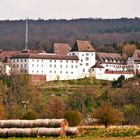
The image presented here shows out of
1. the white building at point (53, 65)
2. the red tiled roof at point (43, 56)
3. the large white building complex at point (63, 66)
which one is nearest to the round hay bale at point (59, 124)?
the large white building complex at point (63, 66)

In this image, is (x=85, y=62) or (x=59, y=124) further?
(x=85, y=62)

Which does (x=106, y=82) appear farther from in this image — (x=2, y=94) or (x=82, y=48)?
(x=2, y=94)

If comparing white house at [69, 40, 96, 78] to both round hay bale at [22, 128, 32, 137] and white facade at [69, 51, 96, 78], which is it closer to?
white facade at [69, 51, 96, 78]

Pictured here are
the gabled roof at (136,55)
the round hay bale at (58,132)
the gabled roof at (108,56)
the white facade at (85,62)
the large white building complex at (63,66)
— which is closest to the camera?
the round hay bale at (58,132)

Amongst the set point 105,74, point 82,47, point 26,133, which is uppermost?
point 82,47

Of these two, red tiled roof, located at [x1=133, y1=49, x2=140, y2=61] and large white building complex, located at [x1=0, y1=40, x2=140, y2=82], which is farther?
red tiled roof, located at [x1=133, y1=49, x2=140, y2=61]

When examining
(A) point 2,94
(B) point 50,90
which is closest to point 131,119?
(A) point 2,94

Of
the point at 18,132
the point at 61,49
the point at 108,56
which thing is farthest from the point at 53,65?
the point at 18,132

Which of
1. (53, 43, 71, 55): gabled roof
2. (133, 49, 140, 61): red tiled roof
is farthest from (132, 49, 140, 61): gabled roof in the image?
(53, 43, 71, 55): gabled roof

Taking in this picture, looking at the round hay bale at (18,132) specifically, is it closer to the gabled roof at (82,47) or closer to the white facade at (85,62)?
the white facade at (85,62)

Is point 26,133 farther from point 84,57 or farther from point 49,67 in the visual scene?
point 84,57

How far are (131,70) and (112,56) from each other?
245 inches

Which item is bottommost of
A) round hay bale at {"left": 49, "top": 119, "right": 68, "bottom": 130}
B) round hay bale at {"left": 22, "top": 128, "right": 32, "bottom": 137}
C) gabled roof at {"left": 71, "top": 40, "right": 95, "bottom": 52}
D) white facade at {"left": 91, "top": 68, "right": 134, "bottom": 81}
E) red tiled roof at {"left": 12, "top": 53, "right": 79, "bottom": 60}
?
round hay bale at {"left": 22, "top": 128, "right": 32, "bottom": 137}

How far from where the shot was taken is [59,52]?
139 meters
